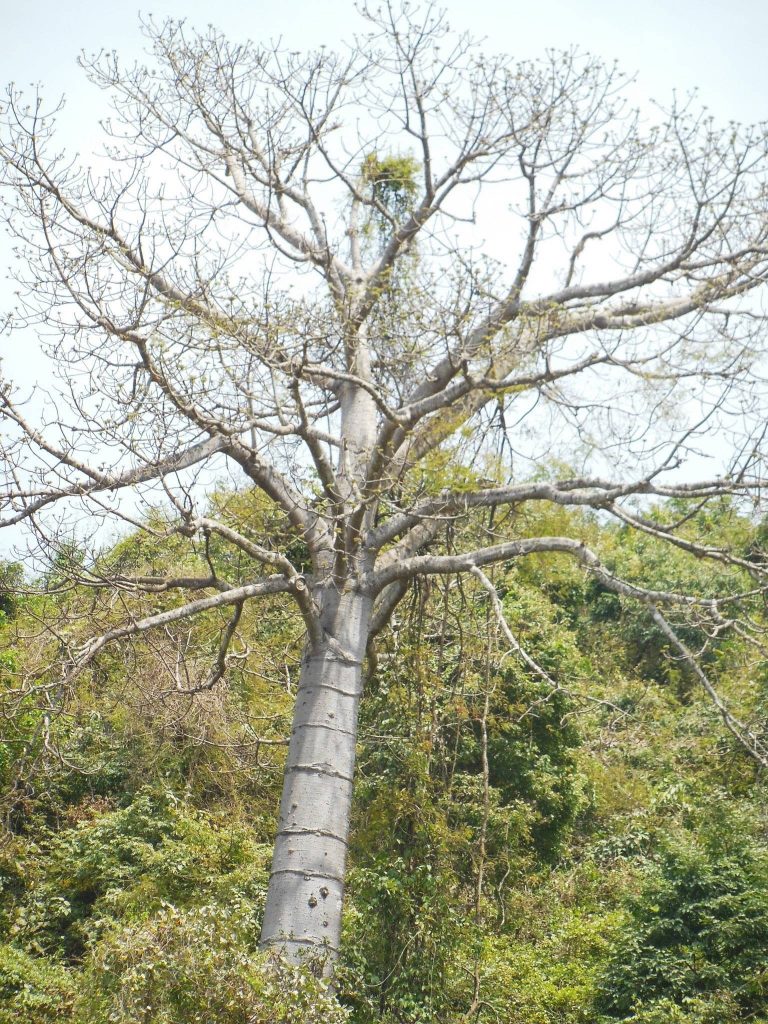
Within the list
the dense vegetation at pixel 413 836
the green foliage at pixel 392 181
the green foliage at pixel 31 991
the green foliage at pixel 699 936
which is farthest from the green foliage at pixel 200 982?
the green foliage at pixel 392 181

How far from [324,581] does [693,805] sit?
614cm

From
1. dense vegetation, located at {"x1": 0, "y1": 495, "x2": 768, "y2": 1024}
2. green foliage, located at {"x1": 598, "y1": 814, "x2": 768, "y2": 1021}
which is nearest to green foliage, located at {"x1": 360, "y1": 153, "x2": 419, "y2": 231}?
dense vegetation, located at {"x1": 0, "y1": 495, "x2": 768, "y2": 1024}

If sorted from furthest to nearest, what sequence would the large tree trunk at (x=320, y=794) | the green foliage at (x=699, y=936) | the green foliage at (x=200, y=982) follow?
the green foliage at (x=699, y=936), the large tree trunk at (x=320, y=794), the green foliage at (x=200, y=982)

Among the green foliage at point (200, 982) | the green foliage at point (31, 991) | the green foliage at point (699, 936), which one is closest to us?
the green foliage at point (200, 982)

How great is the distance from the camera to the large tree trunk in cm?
502

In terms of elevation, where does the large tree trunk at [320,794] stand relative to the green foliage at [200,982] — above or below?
above

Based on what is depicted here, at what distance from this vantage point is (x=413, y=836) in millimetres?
6754

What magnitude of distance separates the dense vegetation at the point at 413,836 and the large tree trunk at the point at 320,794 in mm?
261

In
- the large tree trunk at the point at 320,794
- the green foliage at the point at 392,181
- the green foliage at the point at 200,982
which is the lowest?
the green foliage at the point at 200,982

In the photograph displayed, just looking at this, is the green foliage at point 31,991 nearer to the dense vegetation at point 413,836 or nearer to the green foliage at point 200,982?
the dense vegetation at point 413,836

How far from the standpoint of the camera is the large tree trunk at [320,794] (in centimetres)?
502

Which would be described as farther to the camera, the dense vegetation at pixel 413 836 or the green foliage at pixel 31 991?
the green foliage at pixel 31 991

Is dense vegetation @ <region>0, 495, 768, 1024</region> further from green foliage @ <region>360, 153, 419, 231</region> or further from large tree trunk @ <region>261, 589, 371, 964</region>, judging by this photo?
green foliage @ <region>360, 153, 419, 231</region>

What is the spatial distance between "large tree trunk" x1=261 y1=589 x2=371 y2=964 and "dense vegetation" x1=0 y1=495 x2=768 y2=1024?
0.86 ft
